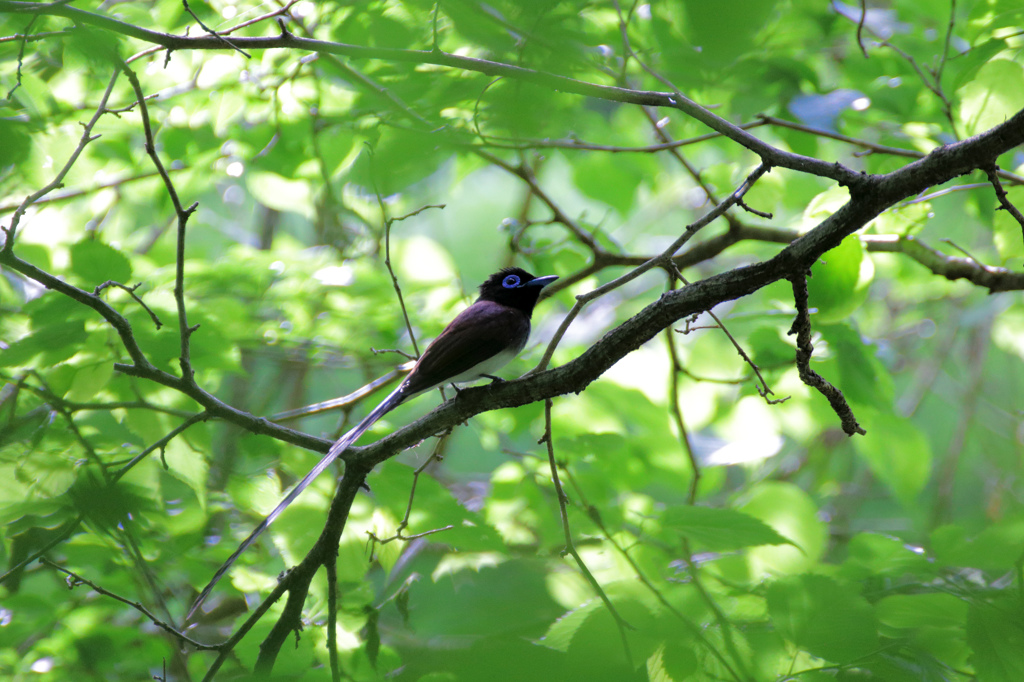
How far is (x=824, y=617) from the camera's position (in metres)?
1.66

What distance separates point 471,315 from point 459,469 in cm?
605

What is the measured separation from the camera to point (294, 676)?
6.72 ft

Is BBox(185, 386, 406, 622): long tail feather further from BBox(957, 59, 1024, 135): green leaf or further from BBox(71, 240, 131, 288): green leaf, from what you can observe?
BBox(957, 59, 1024, 135): green leaf

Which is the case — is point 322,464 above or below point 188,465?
below

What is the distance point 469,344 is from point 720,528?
4.24ft

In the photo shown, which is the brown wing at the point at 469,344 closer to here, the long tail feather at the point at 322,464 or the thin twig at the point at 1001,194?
the long tail feather at the point at 322,464

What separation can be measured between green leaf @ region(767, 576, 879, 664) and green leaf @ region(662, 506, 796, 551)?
0.22 metres

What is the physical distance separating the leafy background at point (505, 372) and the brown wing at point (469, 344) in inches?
16.8

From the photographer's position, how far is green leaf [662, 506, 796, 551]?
2.07 m

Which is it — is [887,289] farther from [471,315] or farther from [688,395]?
[471,315]

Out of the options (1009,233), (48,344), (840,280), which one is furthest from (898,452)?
(48,344)

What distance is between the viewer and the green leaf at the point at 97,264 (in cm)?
260

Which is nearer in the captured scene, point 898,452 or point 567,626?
point 567,626

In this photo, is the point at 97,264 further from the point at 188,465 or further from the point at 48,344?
the point at 188,465
